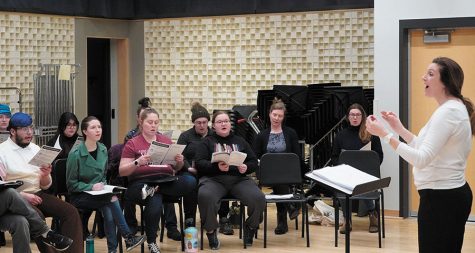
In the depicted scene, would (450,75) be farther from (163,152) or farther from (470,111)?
(163,152)

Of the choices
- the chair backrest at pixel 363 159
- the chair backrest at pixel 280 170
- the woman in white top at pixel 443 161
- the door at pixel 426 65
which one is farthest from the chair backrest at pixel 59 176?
the woman in white top at pixel 443 161

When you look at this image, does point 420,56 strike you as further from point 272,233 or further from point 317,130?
point 272,233

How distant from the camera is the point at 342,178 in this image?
5211mm

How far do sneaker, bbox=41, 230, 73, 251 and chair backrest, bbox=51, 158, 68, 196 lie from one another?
0.93 m

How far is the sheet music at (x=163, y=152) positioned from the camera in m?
7.41

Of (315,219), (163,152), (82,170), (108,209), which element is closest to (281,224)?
(315,219)

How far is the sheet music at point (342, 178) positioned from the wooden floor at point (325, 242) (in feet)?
8.69

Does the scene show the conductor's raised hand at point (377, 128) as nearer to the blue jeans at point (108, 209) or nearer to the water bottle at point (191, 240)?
the blue jeans at point (108, 209)

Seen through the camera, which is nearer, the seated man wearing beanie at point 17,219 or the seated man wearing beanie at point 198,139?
the seated man wearing beanie at point 17,219

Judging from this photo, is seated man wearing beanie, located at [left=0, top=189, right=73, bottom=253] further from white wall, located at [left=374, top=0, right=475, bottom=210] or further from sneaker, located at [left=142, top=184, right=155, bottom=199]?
white wall, located at [left=374, top=0, right=475, bottom=210]

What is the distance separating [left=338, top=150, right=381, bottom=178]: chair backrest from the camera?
8.46 m

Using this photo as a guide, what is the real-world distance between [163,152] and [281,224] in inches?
73.0

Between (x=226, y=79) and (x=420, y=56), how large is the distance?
3.61 meters

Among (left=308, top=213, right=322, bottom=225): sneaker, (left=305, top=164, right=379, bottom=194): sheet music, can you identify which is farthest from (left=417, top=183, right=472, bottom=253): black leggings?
(left=308, top=213, right=322, bottom=225): sneaker
